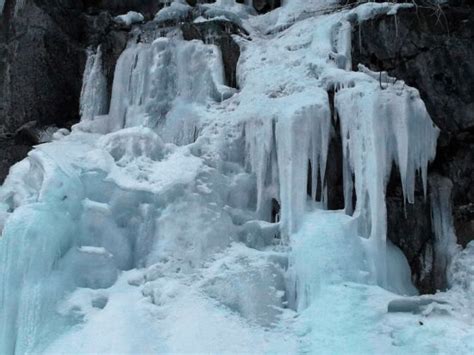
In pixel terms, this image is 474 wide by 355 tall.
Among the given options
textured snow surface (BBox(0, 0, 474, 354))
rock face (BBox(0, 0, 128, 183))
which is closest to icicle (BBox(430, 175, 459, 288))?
textured snow surface (BBox(0, 0, 474, 354))

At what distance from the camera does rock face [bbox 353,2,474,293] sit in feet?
35.1

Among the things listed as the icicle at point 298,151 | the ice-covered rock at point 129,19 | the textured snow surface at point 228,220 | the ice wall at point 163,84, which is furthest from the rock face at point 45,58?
the icicle at point 298,151

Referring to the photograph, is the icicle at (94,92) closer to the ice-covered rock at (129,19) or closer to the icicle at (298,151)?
the ice-covered rock at (129,19)

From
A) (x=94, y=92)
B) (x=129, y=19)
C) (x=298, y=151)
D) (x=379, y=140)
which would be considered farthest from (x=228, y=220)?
(x=129, y=19)

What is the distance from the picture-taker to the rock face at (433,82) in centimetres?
1071

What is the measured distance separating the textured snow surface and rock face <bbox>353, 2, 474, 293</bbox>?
1.08 ft

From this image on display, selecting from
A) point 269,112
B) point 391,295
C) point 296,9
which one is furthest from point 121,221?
point 296,9

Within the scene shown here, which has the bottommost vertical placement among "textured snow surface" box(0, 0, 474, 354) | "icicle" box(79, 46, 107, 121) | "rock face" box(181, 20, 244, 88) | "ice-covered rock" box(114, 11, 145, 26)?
"textured snow surface" box(0, 0, 474, 354)

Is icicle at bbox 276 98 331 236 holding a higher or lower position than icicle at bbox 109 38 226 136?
lower

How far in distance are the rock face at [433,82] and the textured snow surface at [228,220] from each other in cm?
33

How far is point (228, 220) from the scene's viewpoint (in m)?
9.28

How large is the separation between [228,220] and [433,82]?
458 cm

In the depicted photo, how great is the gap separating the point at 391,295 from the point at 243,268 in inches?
77.5

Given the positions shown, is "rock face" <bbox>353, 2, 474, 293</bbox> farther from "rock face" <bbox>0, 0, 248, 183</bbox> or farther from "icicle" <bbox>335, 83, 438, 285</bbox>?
"rock face" <bbox>0, 0, 248, 183</bbox>
